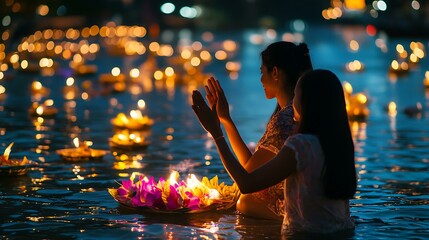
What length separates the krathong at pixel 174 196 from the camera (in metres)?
9.59

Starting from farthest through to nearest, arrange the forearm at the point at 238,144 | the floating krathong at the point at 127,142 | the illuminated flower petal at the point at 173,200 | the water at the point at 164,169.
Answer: the floating krathong at the point at 127,142 → the illuminated flower petal at the point at 173,200 → the water at the point at 164,169 → the forearm at the point at 238,144

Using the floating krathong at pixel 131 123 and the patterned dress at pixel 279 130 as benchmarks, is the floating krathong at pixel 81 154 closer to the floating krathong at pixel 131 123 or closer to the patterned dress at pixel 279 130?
the floating krathong at pixel 131 123

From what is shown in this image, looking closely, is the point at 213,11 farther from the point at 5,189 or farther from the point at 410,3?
the point at 5,189

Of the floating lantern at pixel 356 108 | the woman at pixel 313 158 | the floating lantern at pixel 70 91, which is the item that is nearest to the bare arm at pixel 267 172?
the woman at pixel 313 158

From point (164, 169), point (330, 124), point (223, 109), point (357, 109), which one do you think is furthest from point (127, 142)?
point (330, 124)

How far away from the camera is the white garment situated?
298 inches

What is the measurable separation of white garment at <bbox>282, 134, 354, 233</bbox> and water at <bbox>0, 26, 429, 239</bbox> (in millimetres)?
181

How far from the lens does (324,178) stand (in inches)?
304

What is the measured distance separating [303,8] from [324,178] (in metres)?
186

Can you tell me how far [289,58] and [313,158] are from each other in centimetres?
121

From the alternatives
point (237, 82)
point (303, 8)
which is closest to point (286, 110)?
point (237, 82)

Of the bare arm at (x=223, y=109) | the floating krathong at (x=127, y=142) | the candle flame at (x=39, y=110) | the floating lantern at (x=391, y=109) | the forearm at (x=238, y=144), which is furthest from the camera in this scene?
the floating lantern at (x=391, y=109)

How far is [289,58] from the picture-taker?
8570 millimetres

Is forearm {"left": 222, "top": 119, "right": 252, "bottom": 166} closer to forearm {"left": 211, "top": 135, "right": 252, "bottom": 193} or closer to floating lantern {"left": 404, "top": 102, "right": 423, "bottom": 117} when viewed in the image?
forearm {"left": 211, "top": 135, "right": 252, "bottom": 193}
